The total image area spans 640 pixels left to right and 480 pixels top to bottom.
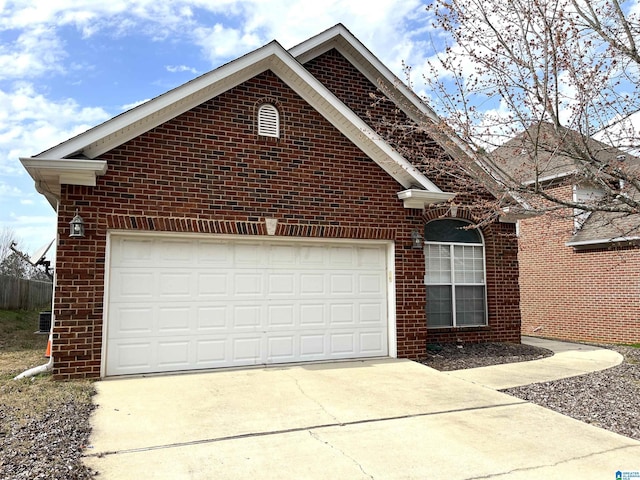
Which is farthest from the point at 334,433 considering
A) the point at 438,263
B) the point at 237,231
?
the point at 438,263

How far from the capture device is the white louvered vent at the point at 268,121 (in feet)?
29.0

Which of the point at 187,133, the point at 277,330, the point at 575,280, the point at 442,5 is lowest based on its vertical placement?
the point at 277,330

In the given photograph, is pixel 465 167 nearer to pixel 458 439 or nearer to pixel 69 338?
pixel 458 439

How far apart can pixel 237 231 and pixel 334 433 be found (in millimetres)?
4029

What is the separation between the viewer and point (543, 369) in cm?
898

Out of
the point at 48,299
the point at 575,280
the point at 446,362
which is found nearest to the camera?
the point at 446,362

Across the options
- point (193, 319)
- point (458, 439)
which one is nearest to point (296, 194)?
point (193, 319)

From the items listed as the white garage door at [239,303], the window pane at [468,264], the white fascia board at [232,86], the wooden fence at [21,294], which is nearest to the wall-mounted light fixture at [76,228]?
the white garage door at [239,303]

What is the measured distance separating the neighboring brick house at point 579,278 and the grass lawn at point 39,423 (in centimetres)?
1111

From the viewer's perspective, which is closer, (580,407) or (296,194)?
(580,407)

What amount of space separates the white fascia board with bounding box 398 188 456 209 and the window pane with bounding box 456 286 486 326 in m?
2.44

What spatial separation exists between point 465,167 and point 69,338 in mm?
6720

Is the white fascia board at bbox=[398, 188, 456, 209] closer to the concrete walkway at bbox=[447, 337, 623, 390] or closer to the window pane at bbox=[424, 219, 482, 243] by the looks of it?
the window pane at bbox=[424, 219, 482, 243]

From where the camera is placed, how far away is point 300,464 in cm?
457
